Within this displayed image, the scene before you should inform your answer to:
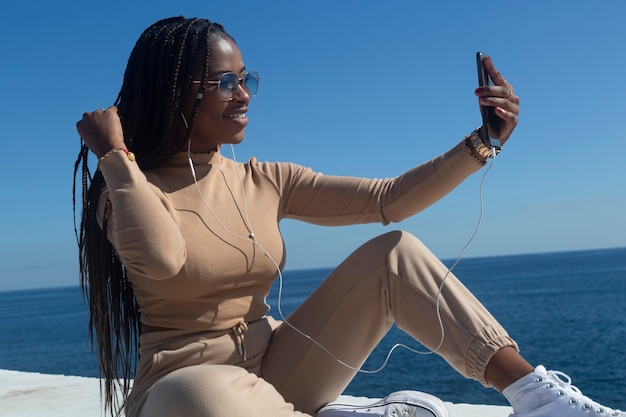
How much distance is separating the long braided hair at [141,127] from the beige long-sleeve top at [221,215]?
125 mm

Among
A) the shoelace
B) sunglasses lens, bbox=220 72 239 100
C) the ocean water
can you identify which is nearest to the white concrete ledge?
the shoelace

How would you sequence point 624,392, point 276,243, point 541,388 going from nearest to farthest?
point 541,388 < point 276,243 < point 624,392

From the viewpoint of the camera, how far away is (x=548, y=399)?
6.48 feet

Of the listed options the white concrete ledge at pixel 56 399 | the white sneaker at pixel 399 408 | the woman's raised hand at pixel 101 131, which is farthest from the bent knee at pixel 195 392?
the white concrete ledge at pixel 56 399

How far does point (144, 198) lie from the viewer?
2.19 m

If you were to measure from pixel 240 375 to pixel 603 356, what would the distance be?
36.7 m

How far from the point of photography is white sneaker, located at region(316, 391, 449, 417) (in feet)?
7.60

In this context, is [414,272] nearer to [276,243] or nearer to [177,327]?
[276,243]

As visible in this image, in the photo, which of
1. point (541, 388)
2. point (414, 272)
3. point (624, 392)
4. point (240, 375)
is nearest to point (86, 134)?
point (240, 375)

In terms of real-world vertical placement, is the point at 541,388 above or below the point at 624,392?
above

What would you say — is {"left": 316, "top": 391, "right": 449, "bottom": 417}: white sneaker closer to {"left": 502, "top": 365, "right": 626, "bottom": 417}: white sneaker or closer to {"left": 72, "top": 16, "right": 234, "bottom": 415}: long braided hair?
{"left": 502, "top": 365, "right": 626, "bottom": 417}: white sneaker

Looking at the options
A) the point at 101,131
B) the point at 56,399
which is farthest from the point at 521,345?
the point at 101,131

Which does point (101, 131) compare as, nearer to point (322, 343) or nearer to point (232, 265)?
point (232, 265)

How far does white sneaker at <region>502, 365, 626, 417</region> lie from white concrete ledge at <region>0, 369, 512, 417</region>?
1.31 metres
